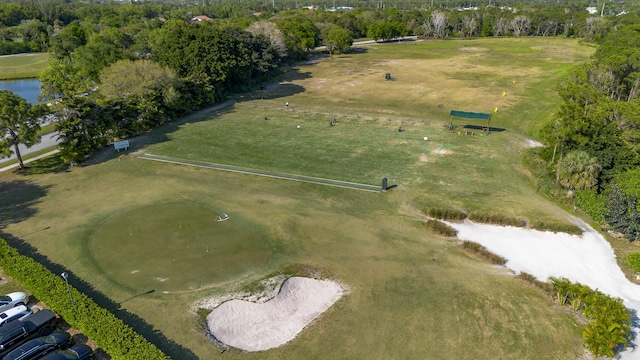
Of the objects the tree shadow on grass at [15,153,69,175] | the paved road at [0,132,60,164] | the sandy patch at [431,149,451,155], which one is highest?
the paved road at [0,132,60,164]

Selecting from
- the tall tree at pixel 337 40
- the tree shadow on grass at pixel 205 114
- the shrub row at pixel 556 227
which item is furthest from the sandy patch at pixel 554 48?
the shrub row at pixel 556 227

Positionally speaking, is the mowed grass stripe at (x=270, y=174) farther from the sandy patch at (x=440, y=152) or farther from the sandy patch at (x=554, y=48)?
the sandy patch at (x=554, y=48)

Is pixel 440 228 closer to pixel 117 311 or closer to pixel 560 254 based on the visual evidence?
pixel 560 254

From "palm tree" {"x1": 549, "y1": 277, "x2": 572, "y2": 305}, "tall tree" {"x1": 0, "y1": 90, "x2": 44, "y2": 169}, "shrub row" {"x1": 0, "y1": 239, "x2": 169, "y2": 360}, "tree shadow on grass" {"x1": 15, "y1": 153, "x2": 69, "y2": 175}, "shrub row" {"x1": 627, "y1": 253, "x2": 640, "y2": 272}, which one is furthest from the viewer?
"tree shadow on grass" {"x1": 15, "y1": 153, "x2": 69, "y2": 175}

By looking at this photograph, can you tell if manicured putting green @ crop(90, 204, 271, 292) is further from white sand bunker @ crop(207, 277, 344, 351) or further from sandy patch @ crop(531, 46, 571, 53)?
sandy patch @ crop(531, 46, 571, 53)

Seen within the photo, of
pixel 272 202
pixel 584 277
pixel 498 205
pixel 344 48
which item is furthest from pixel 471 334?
pixel 344 48

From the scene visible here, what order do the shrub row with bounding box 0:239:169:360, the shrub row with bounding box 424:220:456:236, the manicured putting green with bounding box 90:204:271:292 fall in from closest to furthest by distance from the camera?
the shrub row with bounding box 0:239:169:360 → the manicured putting green with bounding box 90:204:271:292 → the shrub row with bounding box 424:220:456:236

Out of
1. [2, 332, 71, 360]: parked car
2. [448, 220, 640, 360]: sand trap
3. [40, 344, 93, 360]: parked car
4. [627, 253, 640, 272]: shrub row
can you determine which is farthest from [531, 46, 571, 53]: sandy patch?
[2, 332, 71, 360]: parked car

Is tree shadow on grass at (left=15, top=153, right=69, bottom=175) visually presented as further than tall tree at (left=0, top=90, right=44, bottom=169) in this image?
Yes
